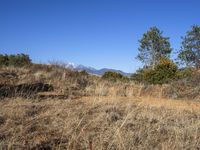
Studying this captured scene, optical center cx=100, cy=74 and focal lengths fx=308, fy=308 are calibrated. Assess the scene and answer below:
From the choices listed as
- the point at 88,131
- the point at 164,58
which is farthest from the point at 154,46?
the point at 88,131

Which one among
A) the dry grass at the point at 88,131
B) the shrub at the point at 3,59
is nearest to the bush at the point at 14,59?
the shrub at the point at 3,59

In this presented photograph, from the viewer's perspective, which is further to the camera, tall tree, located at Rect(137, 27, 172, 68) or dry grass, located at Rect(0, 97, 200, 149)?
tall tree, located at Rect(137, 27, 172, 68)

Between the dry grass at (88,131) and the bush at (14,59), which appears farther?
the bush at (14,59)

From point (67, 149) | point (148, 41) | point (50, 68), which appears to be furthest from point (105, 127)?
point (148, 41)

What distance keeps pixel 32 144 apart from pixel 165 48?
114 ft

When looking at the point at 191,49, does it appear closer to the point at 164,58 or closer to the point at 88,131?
the point at 164,58

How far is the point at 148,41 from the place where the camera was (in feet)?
121

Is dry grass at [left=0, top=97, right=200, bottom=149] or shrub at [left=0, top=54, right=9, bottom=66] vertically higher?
shrub at [left=0, top=54, right=9, bottom=66]

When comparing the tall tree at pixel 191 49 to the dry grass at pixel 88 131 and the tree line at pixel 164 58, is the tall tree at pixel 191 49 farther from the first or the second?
the dry grass at pixel 88 131

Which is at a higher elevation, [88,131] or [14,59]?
[14,59]

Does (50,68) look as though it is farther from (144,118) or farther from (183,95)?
(144,118)

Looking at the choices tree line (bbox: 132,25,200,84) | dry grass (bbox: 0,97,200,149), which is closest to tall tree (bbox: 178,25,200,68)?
tree line (bbox: 132,25,200,84)

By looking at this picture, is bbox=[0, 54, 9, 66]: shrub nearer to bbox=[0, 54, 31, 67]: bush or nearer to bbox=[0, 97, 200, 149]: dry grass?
bbox=[0, 54, 31, 67]: bush

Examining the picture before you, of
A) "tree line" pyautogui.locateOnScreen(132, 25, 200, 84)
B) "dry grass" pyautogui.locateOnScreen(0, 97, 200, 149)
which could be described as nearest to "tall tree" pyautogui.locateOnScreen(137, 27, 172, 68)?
"tree line" pyautogui.locateOnScreen(132, 25, 200, 84)
